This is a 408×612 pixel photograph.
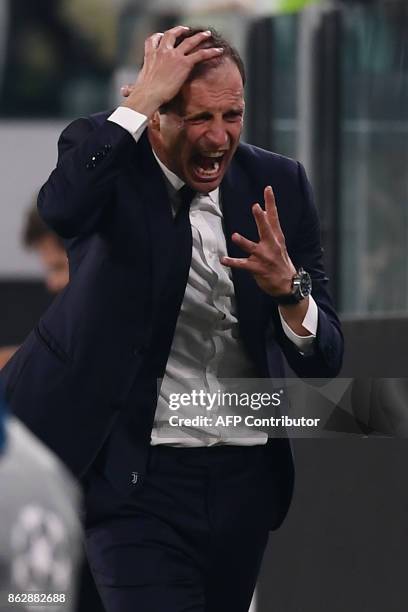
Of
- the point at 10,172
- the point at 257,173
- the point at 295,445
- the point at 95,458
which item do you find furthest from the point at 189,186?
the point at 10,172

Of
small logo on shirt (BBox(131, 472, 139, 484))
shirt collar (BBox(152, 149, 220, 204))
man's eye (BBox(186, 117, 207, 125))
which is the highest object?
man's eye (BBox(186, 117, 207, 125))

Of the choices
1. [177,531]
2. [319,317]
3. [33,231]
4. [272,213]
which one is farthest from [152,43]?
[33,231]

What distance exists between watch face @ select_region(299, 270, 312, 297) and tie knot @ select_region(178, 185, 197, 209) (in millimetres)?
289

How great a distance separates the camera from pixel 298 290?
3.54 metres

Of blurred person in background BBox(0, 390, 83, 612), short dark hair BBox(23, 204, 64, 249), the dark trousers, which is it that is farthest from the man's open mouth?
short dark hair BBox(23, 204, 64, 249)

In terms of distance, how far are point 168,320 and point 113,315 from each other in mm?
113

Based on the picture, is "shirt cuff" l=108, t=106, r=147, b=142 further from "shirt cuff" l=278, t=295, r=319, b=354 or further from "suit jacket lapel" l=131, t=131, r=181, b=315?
"shirt cuff" l=278, t=295, r=319, b=354

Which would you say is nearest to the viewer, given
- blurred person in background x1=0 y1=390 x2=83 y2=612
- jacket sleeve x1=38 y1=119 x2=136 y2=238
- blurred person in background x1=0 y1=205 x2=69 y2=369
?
blurred person in background x1=0 y1=390 x2=83 y2=612

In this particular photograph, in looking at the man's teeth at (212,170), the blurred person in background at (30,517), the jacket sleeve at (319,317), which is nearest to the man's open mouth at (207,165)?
the man's teeth at (212,170)

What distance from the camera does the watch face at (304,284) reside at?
140 inches

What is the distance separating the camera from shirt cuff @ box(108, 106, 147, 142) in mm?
3486

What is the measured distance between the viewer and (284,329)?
12.0 feet

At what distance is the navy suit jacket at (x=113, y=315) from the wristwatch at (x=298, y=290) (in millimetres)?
113

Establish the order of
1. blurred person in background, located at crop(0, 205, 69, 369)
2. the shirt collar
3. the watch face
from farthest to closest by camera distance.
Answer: blurred person in background, located at crop(0, 205, 69, 369)
the shirt collar
the watch face
